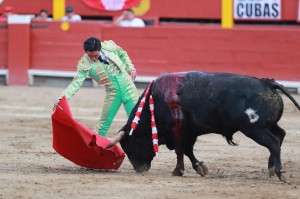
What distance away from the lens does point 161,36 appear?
1557cm

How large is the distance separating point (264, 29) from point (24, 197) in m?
8.52

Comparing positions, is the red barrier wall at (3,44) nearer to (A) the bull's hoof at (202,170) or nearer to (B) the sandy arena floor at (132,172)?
(B) the sandy arena floor at (132,172)

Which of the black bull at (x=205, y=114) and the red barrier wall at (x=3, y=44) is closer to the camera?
the black bull at (x=205, y=114)

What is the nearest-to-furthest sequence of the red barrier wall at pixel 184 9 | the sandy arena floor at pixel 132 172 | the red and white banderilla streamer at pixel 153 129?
the sandy arena floor at pixel 132 172 → the red and white banderilla streamer at pixel 153 129 → the red barrier wall at pixel 184 9

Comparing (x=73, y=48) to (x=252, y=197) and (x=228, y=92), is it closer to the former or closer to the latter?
(x=228, y=92)

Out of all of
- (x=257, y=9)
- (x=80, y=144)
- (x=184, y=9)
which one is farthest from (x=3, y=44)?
(x=80, y=144)

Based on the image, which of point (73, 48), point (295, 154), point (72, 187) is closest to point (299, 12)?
point (73, 48)

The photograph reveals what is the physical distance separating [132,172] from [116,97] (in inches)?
32.5

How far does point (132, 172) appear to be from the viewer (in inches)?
346

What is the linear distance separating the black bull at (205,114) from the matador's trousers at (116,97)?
0.61 meters

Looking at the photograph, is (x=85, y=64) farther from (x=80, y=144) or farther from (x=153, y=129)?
(x=153, y=129)

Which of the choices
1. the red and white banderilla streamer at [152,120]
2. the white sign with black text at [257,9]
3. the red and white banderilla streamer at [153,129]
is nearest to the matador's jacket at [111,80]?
the red and white banderilla streamer at [152,120]

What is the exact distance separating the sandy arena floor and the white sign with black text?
3.44m

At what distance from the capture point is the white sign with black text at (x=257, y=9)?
16.4 meters
